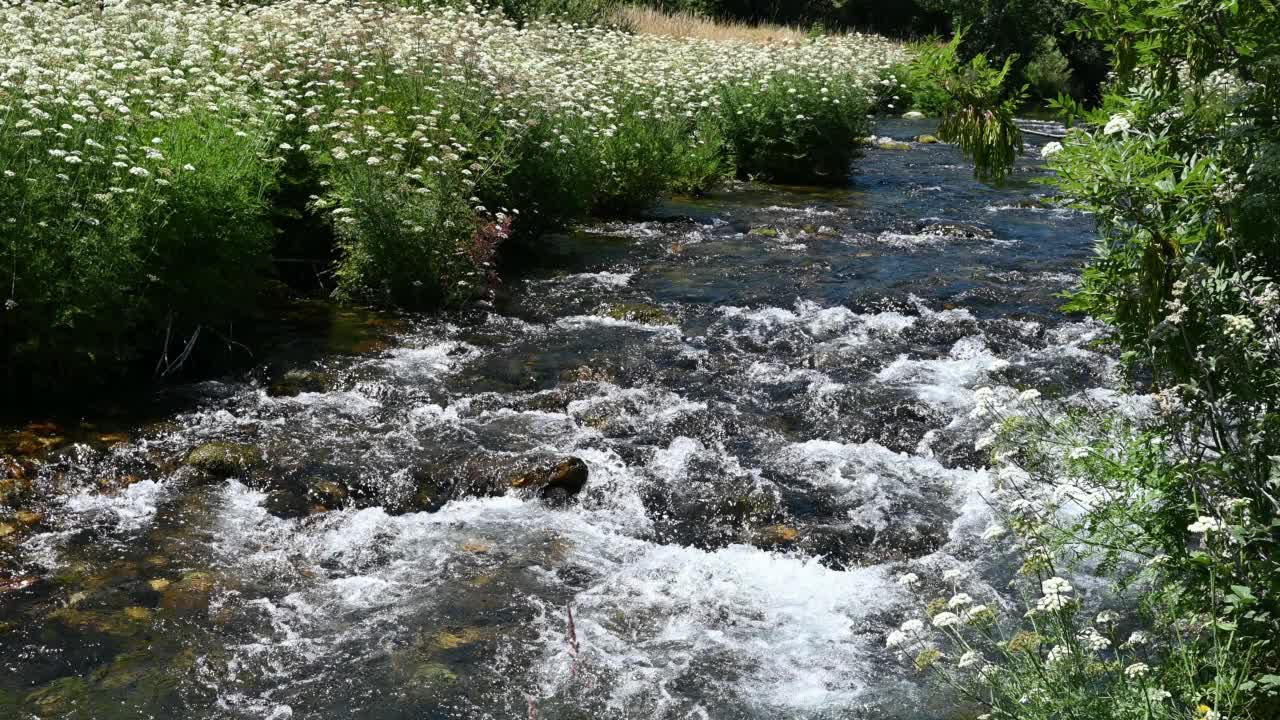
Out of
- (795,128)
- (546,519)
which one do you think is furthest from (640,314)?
(795,128)

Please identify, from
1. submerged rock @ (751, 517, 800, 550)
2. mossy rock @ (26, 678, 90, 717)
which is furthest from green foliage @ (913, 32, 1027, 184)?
mossy rock @ (26, 678, 90, 717)

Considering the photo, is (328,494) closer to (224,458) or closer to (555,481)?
(224,458)

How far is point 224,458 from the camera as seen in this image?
7742mm

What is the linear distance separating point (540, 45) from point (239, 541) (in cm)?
1286

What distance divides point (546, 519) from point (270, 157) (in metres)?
5.52

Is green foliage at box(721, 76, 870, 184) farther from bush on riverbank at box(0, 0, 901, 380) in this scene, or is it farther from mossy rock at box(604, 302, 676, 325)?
mossy rock at box(604, 302, 676, 325)

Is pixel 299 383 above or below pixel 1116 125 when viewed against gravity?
below

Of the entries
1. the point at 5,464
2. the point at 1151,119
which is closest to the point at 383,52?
the point at 5,464

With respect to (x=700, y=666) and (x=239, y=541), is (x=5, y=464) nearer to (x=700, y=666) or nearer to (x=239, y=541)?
(x=239, y=541)

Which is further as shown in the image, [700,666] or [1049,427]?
[700,666]

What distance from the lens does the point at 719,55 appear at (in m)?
21.4

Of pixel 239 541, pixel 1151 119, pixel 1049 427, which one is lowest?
pixel 239 541

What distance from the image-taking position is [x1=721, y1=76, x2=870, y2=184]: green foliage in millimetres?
18312

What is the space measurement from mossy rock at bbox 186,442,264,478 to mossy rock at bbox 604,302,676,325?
14.9ft
